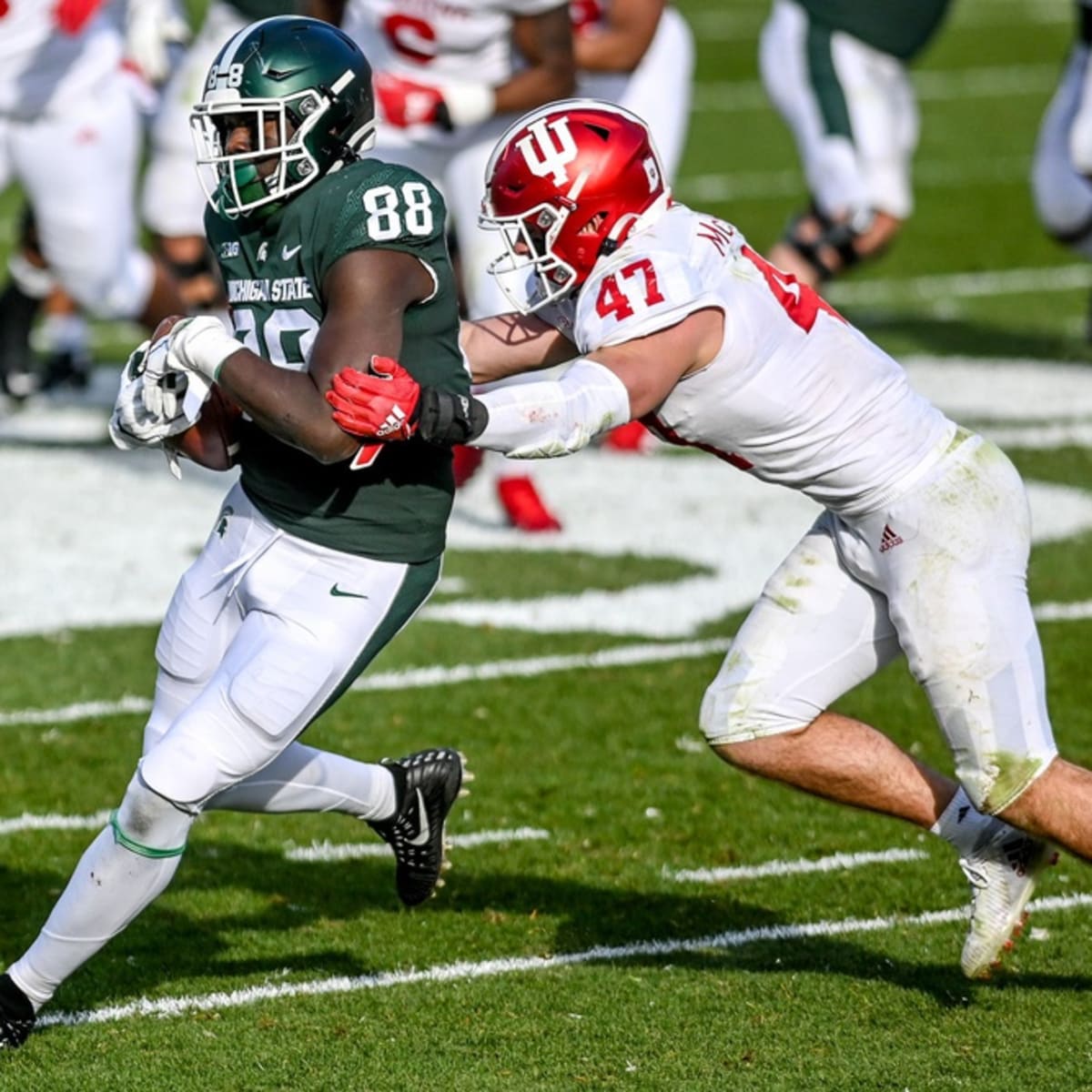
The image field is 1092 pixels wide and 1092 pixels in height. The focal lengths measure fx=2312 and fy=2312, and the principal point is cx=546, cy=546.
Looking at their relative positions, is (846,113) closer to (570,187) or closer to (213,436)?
(570,187)

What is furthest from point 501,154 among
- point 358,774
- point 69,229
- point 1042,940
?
point 69,229

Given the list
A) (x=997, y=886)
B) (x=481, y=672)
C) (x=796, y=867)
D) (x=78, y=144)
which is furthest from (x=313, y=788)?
(x=78, y=144)

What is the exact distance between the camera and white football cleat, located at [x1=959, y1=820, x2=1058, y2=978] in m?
3.96

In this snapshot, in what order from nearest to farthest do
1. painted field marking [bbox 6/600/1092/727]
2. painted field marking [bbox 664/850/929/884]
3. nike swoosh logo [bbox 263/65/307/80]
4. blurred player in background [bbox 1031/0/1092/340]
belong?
nike swoosh logo [bbox 263/65/307/80], painted field marking [bbox 664/850/929/884], painted field marking [bbox 6/600/1092/727], blurred player in background [bbox 1031/0/1092/340]

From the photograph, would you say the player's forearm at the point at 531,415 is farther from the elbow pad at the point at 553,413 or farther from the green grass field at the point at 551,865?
the green grass field at the point at 551,865

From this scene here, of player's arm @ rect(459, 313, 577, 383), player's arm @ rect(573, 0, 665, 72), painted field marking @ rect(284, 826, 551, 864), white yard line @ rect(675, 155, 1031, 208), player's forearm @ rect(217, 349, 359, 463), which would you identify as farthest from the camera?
white yard line @ rect(675, 155, 1031, 208)

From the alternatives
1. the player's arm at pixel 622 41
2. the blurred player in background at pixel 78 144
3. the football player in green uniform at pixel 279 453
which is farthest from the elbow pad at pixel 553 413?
the blurred player in background at pixel 78 144

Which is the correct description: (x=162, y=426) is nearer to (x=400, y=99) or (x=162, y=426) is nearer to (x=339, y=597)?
(x=339, y=597)

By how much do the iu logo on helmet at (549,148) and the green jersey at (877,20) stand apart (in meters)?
5.88

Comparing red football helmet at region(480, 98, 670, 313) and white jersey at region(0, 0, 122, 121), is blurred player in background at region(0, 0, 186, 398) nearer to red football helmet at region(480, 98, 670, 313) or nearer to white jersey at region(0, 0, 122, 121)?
white jersey at region(0, 0, 122, 121)

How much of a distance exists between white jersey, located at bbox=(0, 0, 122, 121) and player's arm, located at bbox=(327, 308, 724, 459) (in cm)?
484

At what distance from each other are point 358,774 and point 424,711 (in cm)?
155

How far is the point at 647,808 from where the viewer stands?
518 cm

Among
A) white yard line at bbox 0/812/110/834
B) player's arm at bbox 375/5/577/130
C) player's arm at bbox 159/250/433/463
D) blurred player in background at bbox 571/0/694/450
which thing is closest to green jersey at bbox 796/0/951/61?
blurred player in background at bbox 571/0/694/450
